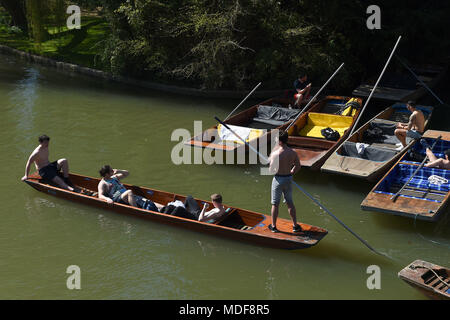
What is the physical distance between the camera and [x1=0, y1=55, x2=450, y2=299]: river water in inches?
325

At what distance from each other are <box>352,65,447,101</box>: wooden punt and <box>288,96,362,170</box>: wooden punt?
170cm

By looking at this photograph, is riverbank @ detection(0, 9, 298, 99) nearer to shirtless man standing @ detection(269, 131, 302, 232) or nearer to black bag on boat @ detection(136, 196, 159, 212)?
black bag on boat @ detection(136, 196, 159, 212)

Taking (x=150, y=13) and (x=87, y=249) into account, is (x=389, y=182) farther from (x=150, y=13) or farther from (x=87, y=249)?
(x=150, y=13)

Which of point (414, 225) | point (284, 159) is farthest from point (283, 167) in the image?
point (414, 225)

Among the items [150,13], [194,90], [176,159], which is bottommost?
[176,159]

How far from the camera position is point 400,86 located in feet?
59.8

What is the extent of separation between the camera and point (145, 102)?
18531mm

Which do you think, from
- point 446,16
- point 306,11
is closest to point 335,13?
point 306,11

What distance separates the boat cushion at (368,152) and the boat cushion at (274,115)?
285 centimetres

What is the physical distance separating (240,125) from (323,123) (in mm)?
2304

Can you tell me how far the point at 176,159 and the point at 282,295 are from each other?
603 centimetres
